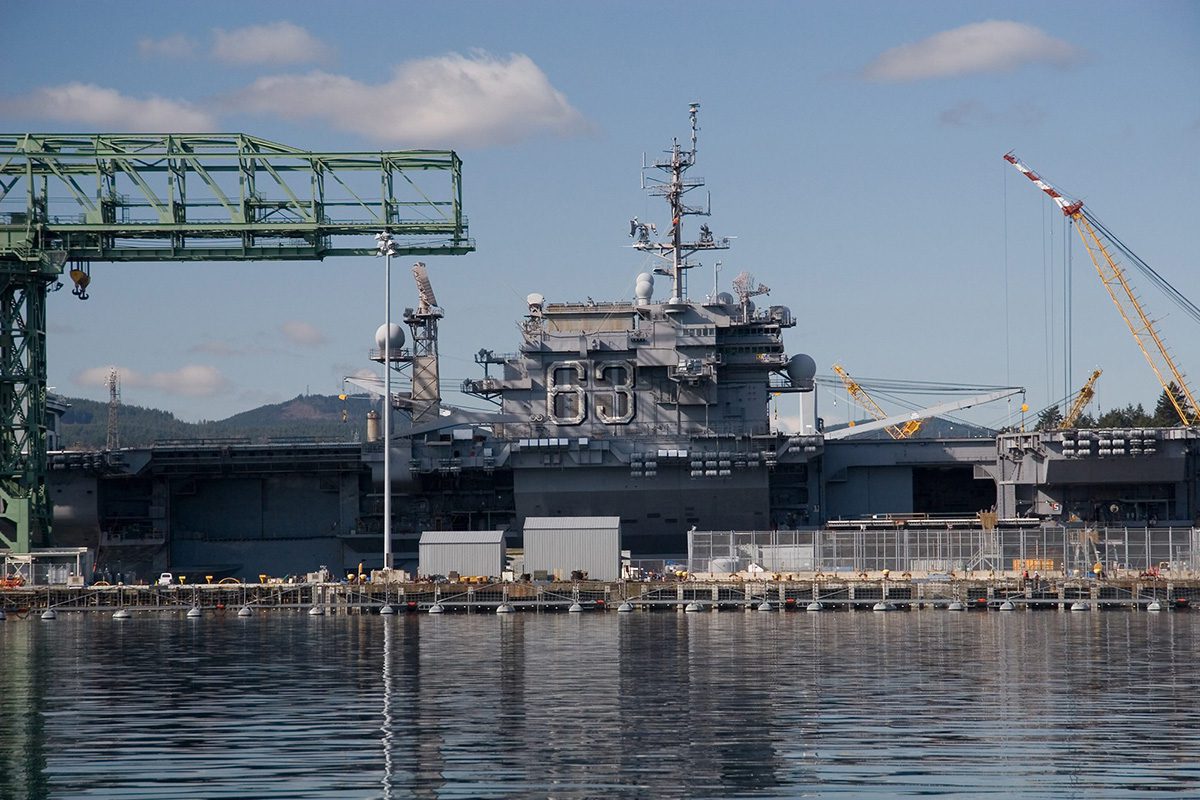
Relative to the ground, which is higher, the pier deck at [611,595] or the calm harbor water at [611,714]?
the pier deck at [611,595]

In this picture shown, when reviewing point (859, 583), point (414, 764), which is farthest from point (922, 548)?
point (414, 764)

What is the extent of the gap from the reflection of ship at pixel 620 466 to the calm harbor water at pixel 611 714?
65.2 ft

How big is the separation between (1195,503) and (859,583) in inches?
726

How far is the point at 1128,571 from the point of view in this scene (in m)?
66.4

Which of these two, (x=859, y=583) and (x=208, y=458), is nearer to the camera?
(x=859, y=583)

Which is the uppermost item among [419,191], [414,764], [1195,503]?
[419,191]

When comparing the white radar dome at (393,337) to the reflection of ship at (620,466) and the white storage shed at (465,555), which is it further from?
the white storage shed at (465,555)

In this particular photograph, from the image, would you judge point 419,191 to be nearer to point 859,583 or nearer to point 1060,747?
point 859,583

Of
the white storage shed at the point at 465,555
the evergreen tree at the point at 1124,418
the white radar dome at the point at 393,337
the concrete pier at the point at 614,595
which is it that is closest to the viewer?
the concrete pier at the point at 614,595

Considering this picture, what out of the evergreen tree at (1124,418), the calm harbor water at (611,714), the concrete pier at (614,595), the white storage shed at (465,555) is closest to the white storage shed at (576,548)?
the white storage shed at (465,555)

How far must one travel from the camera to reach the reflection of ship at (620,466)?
72.9 meters

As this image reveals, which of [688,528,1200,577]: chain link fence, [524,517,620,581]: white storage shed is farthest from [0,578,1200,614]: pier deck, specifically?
[524,517,620,581]: white storage shed

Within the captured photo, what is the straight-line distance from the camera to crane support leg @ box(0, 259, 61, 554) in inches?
2746

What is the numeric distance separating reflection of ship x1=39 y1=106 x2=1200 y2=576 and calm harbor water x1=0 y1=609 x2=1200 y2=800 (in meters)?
19.9
